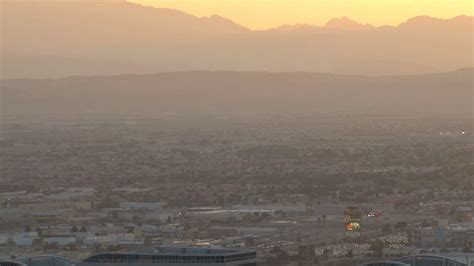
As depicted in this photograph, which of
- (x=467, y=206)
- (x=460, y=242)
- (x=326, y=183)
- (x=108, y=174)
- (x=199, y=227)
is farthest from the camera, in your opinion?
(x=108, y=174)

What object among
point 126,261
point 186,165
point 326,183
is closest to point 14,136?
point 186,165

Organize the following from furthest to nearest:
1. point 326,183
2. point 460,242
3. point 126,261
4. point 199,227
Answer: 1. point 326,183
2. point 199,227
3. point 460,242
4. point 126,261

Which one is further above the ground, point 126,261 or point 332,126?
point 332,126

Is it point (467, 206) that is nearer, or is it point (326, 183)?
point (467, 206)

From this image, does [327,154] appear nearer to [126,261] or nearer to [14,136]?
[14,136]

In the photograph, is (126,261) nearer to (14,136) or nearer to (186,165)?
(186,165)

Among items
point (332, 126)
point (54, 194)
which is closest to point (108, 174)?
point (54, 194)
